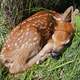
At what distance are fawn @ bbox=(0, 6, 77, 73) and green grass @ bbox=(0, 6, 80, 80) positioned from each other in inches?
2.9

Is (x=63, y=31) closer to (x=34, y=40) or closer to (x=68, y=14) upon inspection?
(x=68, y=14)

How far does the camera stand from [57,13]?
5242 millimetres

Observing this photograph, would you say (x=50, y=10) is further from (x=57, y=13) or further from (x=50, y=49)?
(x=50, y=49)

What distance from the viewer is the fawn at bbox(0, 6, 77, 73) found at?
15.8 ft

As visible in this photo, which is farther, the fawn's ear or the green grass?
the fawn's ear

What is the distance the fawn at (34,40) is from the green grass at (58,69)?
0.07 metres

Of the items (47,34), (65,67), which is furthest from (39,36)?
(65,67)

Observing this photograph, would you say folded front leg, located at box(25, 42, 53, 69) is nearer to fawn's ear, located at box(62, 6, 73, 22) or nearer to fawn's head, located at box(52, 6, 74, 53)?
fawn's head, located at box(52, 6, 74, 53)

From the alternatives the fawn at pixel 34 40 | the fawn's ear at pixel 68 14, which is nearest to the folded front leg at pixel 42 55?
the fawn at pixel 34 40

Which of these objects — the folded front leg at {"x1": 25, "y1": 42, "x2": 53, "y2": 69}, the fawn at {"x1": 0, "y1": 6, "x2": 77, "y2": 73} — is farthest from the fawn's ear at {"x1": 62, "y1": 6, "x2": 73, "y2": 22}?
the folded front leg at {"x1": 25, "y1": 42, "x2": 53, "y2": 69}

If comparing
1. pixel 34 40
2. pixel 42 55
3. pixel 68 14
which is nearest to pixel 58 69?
pixel 42 55

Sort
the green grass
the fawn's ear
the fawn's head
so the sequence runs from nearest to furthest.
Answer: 1. the green grass
2. the fawn's head
3. the fawn's ear

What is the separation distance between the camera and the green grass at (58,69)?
15.7 feet

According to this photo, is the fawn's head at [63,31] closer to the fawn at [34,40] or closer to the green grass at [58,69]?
the fawn at [34,40]
